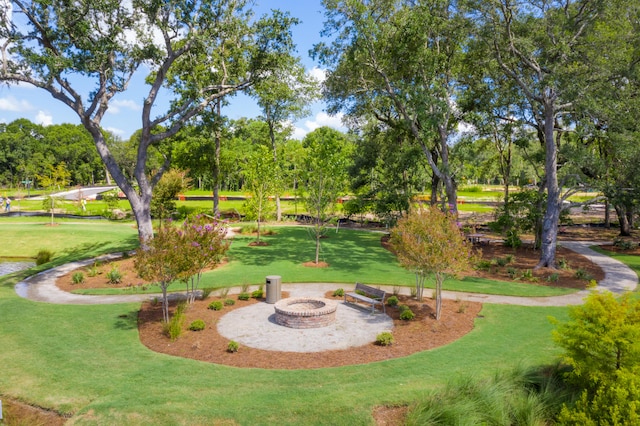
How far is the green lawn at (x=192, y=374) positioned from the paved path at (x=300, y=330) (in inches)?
56.1

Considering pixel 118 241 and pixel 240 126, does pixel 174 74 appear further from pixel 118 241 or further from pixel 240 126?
pixel 118 241

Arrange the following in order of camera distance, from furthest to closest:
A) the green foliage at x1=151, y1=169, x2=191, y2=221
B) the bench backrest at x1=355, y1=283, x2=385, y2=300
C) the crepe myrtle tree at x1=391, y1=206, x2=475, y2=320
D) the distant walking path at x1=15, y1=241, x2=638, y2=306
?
the green foliage at x1=151, y1=169, x2=191, y2=221
the distant walking path at x1=15, y1=241, x2=638, y2=306
the bench backrest at x1=355, y1=283, x2=385, y2=300
the crepe myrtle tree at x1=391, y1=206, x2=475, y2=320

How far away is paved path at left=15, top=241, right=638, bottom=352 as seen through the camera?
472 inches

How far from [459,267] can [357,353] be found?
14.7ft

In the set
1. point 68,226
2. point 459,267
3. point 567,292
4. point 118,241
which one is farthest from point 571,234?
point 68,226

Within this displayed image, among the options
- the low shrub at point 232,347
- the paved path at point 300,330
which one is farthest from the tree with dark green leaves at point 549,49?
the low shrub at point 232,347

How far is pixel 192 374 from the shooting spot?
973 centimetres

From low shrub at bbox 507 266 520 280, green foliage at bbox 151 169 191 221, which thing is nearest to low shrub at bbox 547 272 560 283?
low shrub at bbox 507 266 520 280

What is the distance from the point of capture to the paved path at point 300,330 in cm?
1199

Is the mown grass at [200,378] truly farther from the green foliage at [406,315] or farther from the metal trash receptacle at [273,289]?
the metal trash receptacle at [273,289]

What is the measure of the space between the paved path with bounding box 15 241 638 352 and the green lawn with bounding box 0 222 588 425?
1424mm

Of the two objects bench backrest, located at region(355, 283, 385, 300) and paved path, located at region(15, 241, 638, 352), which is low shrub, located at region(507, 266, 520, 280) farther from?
bench backrest, located at region(355, 283, 385, 300)

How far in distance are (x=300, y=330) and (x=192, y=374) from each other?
13.2 feet

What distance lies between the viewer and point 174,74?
2573cm
